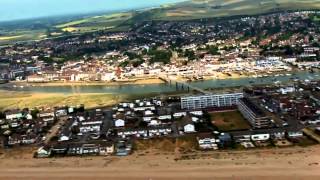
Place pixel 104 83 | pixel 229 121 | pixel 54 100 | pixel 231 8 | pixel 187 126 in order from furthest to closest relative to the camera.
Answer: pixel 231 8
pixel 104 83
pixel 54 100
pixel 229 121
pixel 187 126

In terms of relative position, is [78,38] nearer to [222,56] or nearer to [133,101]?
[222,56]

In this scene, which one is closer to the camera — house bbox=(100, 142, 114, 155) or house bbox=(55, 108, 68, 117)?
house bbox=(100, 142, 114, 155)

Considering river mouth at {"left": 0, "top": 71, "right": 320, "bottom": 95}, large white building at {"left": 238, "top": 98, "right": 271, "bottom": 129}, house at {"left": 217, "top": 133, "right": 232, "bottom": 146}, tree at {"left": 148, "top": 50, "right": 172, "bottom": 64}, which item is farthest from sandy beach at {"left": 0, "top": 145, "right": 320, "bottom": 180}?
tree at {"left": 148, "top": 50, "right": 172, "bottom": 64}

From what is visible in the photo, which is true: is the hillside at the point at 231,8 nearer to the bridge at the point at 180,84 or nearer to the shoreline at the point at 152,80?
the shoreline at the point at 152,80

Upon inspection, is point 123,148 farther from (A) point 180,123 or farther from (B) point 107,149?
(A) point 180,123

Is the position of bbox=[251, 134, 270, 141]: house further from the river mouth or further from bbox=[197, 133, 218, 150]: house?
the river mouth

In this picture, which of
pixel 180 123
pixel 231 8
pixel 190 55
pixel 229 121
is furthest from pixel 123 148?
pixel 231 8
